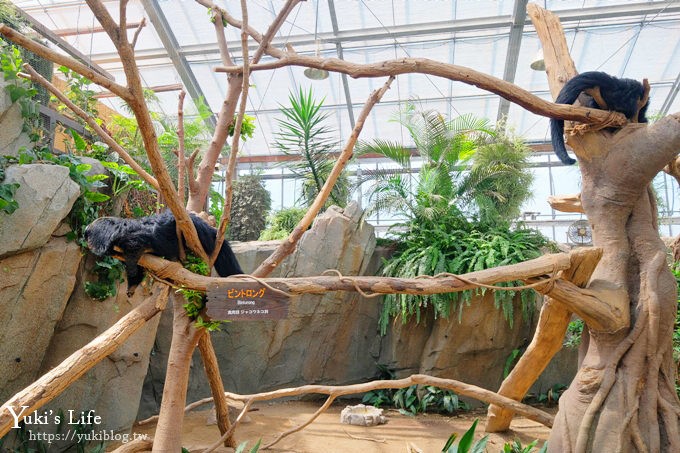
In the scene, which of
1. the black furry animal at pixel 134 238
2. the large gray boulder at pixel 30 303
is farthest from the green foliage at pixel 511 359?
the large gray boulder at pixel 30 303

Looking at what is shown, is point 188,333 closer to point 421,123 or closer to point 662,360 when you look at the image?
point 662,360

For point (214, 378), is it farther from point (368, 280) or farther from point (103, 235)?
point (368, 280)

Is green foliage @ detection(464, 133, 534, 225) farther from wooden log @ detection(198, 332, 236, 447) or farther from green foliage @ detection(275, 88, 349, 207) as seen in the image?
wooden log @ detection(198, 332, 236, 447)

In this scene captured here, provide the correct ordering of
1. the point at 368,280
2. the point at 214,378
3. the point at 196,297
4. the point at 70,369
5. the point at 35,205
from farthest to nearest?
the point at 35,205 → the point at 214,378 → the point at 196,297 → the point at 368,280 → the point at 70,369

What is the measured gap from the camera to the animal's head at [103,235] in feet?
9.45

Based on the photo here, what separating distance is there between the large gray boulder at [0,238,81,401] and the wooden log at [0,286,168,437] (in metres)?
2.15

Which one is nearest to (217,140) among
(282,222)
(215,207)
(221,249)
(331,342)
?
(221,249)

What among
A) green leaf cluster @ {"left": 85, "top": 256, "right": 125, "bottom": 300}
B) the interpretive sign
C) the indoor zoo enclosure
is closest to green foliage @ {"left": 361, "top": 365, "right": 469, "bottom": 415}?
the indoor zoo enclosure

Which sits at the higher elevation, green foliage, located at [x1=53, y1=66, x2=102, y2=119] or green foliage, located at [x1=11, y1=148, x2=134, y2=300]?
green foliage, located at [x1=53, y1=66, x2=102, y2=119]

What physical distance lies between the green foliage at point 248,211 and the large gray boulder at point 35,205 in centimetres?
431

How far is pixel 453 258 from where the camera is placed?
6828mm

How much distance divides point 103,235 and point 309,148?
5.02 meters

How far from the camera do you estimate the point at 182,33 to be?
11227 millimetres

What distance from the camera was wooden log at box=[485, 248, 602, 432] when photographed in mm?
3160
